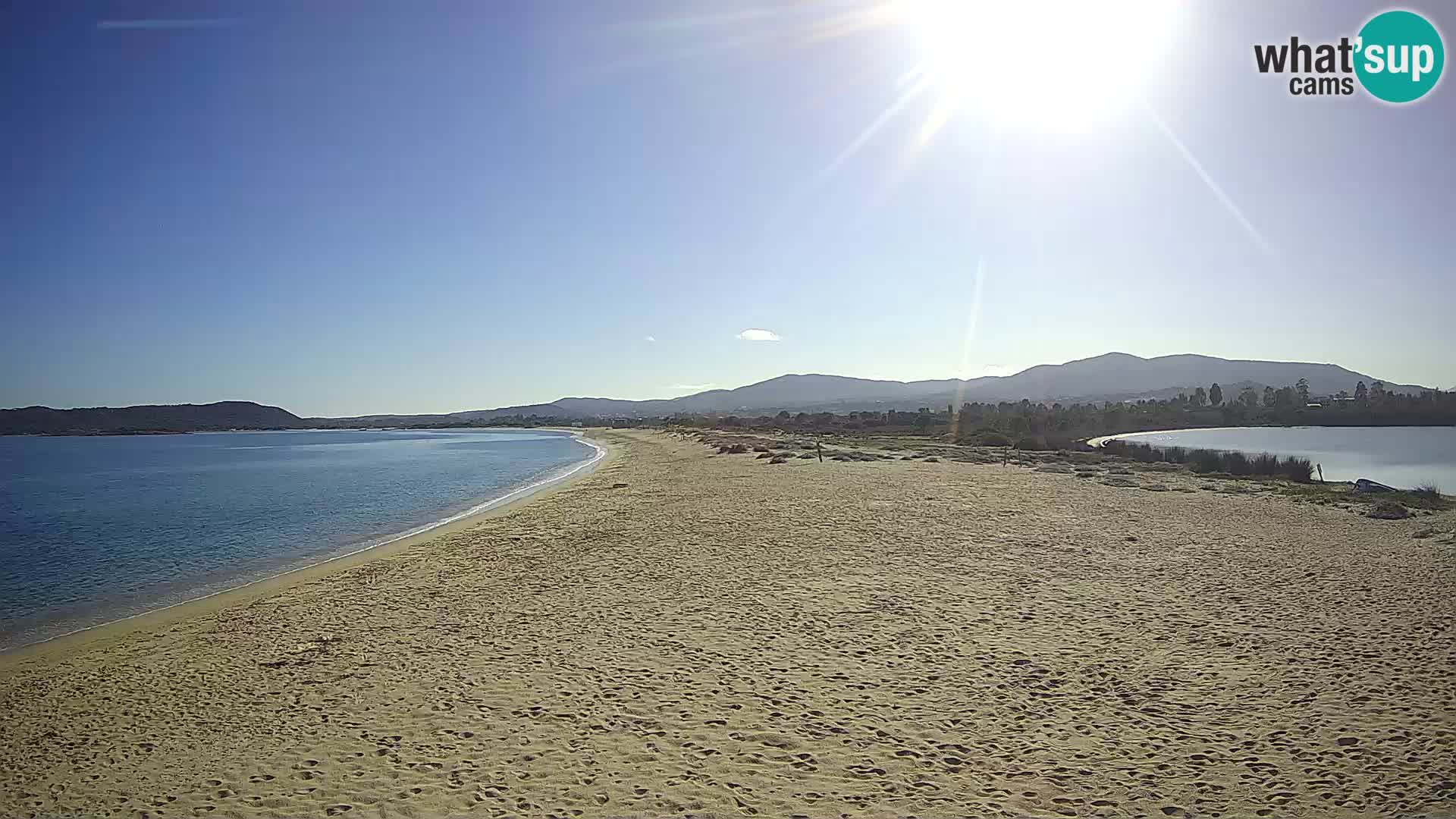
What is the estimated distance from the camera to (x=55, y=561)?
17047mm

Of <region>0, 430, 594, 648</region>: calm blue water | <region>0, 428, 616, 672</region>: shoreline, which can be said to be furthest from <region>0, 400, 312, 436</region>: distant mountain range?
<region>0, 428, 616, 672</region>: shoreline

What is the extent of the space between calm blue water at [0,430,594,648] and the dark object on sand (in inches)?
992

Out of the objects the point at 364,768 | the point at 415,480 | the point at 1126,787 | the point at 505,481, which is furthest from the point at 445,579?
the point at 415,480

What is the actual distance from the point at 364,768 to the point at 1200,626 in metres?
9.01

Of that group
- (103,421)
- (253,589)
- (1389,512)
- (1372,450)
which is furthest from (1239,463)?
(103,421)

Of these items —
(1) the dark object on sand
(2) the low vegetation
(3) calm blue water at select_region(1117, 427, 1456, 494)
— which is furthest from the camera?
(3) calm blue water at select_region(1117, 427, 1456, 494)

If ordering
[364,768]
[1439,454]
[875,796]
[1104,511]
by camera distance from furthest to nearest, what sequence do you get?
[1439,454], [1104,511], [364,768], [875,796]

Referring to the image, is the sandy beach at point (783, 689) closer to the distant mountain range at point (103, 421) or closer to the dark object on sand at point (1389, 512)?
the dark object on sand at point (1389, 512)

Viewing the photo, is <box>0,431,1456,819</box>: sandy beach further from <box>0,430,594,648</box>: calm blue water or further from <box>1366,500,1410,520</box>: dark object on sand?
<box>1366,500,1410,520</box>: dark object on sand

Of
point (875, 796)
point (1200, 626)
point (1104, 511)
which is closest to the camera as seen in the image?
point (875, 796)

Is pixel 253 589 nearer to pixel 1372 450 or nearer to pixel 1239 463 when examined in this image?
pixel 1239 463

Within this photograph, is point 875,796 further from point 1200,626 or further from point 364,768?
point 1200,626

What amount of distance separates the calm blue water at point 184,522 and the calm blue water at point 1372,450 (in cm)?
3767

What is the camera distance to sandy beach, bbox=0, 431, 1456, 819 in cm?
520
